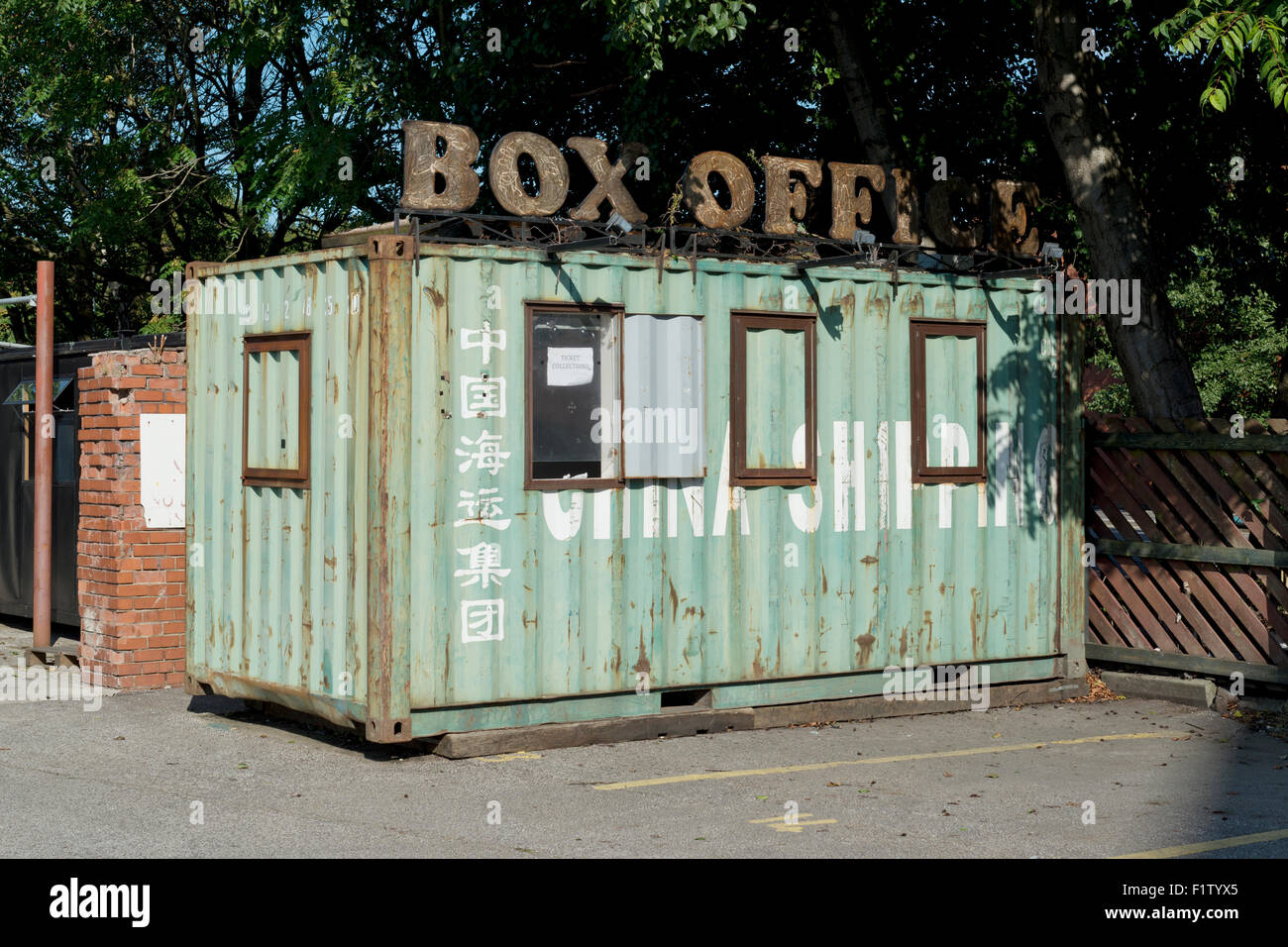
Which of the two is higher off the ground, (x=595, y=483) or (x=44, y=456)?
(x=44, y=456)

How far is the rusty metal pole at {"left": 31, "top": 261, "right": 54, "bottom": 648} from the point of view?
13500mm

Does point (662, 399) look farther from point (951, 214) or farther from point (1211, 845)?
point (1211, 845)

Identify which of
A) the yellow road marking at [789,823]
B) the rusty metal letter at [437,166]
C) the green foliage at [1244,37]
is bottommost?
the yellow road marking at [789,823]

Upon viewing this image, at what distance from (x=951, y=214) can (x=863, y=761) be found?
4.82m

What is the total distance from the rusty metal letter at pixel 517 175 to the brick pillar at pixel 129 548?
3.75m

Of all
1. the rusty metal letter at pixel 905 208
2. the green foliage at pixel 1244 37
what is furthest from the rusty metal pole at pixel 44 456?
the green foliage at pixel 1244 37

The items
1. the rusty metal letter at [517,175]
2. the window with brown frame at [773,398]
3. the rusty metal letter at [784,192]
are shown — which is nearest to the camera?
the rusty metal letter at [517,175]

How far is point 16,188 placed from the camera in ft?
95.0

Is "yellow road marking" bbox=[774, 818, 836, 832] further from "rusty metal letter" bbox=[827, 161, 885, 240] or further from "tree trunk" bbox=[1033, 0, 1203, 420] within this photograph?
"tree trunk" bbox=[1033, 0, 1203, 420]

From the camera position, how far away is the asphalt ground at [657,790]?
7.50m

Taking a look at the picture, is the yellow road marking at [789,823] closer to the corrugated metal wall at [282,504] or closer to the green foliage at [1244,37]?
the corrugated metal wall at [282,504]

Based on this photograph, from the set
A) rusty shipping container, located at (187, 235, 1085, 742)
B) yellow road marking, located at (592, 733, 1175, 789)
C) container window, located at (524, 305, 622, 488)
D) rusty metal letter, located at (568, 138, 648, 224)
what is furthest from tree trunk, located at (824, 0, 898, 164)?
yellow road marking, located at (592, 733, 1175, 789)

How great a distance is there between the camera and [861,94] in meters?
15.4

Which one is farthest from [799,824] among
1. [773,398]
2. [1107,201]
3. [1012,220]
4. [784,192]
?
[1107,201]
